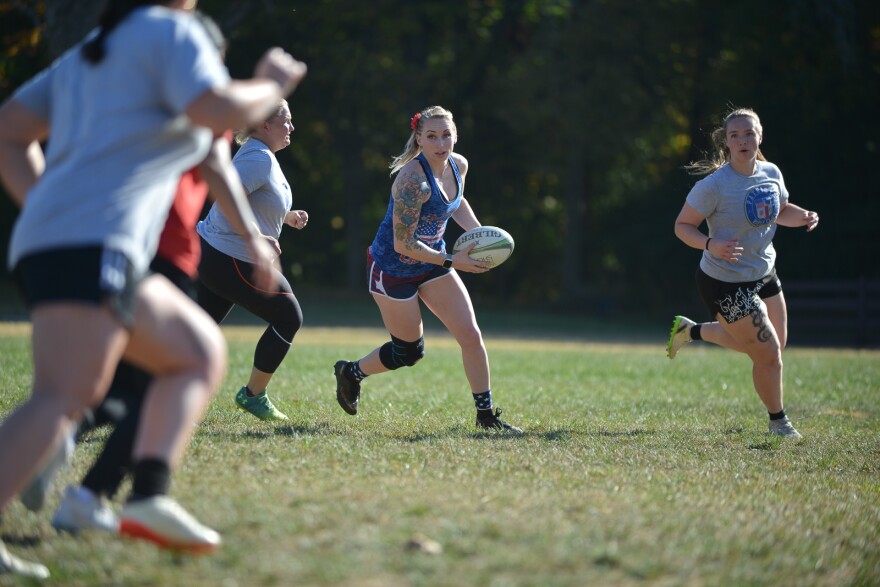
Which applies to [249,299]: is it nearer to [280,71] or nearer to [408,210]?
[408,210]

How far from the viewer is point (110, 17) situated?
367cm

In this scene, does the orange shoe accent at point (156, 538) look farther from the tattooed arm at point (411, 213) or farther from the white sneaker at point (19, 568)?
the tattooed arm at point (411, 213)

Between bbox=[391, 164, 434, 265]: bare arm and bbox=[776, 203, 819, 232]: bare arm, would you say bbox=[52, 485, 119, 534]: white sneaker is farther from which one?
bbox=[776, 203, 819, 232]: bare arm

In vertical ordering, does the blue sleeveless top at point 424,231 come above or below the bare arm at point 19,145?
below

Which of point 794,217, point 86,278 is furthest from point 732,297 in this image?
point 86,278

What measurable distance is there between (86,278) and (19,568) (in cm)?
102

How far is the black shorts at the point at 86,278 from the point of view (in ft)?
11.3

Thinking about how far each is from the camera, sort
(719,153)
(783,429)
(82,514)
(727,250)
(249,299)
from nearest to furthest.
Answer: (82,514) → (249,299) → (727,250) → (783,429) → (719,153)

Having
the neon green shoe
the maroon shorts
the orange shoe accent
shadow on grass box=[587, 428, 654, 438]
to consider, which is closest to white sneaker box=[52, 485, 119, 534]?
the orange shoe accent

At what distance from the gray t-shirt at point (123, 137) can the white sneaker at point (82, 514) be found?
102 centimetres

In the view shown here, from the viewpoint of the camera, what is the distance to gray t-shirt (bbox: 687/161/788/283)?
25.8 feet

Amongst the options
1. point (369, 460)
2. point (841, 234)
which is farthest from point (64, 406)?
point (841, 234)

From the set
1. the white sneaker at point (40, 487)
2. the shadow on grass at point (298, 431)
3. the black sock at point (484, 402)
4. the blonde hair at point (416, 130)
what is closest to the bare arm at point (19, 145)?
the white sneaker at point (40, 487)

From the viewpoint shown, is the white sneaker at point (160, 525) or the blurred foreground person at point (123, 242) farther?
the white sneaker at point (160, 525)
